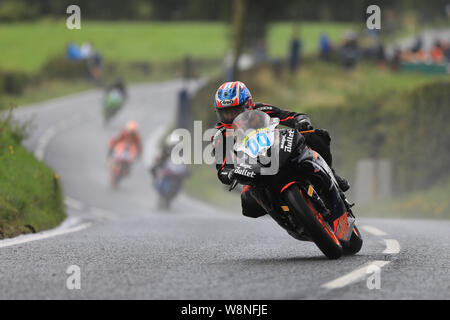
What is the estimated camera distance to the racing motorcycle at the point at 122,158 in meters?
25.3

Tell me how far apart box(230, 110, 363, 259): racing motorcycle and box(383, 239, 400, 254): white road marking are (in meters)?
0.67

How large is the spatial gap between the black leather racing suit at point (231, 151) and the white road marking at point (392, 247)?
99cm

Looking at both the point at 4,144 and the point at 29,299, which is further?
the point at 4,144

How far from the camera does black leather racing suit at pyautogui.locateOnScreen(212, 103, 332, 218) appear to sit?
771 cm

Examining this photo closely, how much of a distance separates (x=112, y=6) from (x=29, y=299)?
88864mm

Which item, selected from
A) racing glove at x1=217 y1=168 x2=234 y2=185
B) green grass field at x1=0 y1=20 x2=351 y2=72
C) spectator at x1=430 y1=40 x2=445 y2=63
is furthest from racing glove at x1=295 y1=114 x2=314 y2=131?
green grass field at x1=0 y1=20 x2=351 y2=72

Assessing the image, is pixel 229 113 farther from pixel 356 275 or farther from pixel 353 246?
pixel 356 275

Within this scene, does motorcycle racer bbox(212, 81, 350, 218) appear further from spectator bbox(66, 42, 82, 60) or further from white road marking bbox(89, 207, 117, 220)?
→ spectator bbox(66, 42, 82, 60)

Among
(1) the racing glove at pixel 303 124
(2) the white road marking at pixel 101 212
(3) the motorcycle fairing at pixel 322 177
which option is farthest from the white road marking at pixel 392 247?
(2) the white road marking at pixel 101 212

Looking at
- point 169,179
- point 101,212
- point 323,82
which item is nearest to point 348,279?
point 169,179

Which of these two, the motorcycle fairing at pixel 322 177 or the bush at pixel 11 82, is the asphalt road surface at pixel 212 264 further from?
the bush at pixel 11 82
